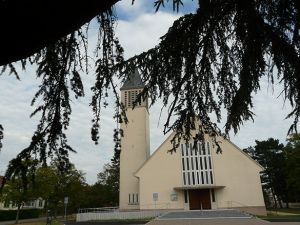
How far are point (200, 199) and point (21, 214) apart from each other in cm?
2263

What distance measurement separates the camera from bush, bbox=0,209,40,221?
3978 centimetres

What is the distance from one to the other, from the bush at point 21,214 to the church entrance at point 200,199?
21.3 m

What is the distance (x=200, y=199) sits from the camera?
38.8 m

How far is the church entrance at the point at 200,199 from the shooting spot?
38.5 metres

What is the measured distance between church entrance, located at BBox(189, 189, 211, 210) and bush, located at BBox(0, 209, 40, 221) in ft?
69.9

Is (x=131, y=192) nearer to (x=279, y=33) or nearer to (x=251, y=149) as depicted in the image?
(x=279, y=33)

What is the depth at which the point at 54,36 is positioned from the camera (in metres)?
1.61

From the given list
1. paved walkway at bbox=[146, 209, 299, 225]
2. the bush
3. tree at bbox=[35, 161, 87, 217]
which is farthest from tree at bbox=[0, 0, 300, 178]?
the bush

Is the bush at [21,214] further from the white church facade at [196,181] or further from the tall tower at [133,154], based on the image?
the white church facade at [196,181]

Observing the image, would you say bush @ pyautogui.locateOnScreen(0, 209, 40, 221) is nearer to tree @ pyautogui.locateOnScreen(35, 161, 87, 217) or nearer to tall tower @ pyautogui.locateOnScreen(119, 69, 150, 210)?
tree @ pyautogui.locateOnScreen(35, 161, 87, 217)

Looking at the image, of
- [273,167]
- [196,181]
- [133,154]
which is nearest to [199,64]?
[196,181]

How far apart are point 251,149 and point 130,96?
51.5 m

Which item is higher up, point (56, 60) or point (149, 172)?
point (149, 172)

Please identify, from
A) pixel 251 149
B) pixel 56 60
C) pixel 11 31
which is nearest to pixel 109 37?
pixel 56 60
